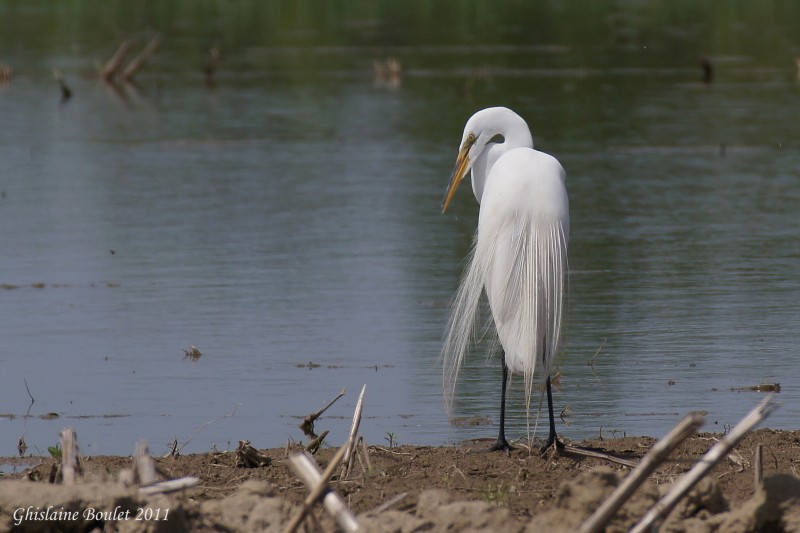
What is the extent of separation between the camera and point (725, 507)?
4395mm

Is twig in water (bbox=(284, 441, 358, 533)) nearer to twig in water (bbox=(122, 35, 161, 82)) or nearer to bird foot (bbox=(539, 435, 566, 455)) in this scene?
bird foot (bbox=(539, 435, 566, 455))

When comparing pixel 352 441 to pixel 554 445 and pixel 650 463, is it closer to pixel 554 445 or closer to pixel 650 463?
pixel 554 445

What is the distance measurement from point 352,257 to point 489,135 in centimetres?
392

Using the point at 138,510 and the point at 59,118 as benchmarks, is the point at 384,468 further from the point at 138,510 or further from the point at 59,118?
the point at 59,118

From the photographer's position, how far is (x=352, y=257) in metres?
10.4

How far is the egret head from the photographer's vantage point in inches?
254

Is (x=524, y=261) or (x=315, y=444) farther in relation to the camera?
(x=524, y=261)

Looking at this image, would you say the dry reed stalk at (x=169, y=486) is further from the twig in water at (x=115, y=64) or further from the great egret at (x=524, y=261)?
the twig in water at (x=115, y=64)

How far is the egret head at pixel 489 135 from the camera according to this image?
21.2ft

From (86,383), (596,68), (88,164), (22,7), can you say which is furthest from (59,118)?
(22,7)

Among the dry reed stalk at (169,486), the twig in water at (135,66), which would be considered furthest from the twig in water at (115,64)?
the dry reed stalk at (169,486)

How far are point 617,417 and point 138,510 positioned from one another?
2955mm

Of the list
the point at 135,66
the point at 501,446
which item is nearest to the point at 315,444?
the point at 501,446

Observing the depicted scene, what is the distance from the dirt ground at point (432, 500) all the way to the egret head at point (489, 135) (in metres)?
1.67
